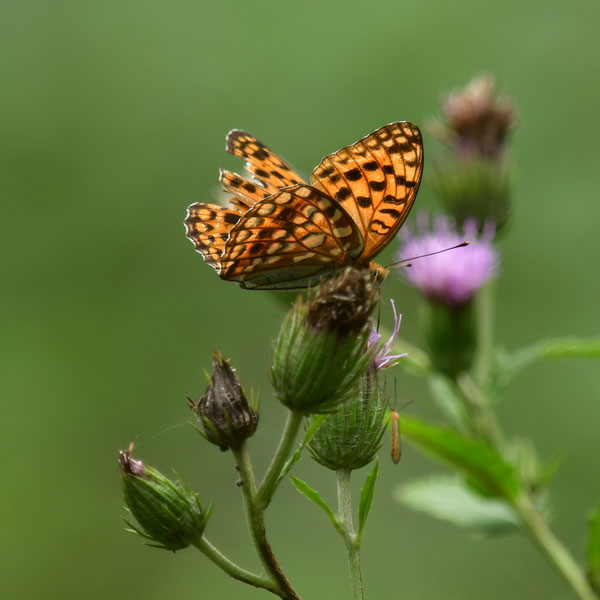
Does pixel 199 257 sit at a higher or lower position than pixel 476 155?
higher

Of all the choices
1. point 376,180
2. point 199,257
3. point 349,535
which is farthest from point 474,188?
point 199,257

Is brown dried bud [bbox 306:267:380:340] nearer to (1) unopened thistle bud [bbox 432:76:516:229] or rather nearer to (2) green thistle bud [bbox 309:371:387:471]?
(2) green thistle bud [bbox 309:371:387:471]

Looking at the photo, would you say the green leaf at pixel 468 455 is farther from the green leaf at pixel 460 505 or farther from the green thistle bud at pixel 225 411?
the green thistle bud at pixel 225 411

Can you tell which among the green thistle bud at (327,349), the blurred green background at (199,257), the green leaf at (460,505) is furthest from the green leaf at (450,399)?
the blurred green background at (199,257)

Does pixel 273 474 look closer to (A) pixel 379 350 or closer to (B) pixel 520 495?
(A) pixel 379 350

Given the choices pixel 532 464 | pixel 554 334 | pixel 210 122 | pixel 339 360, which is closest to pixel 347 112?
pixel 210 122

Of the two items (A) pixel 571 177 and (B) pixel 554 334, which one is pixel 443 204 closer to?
A: (B) pixel 554 334
